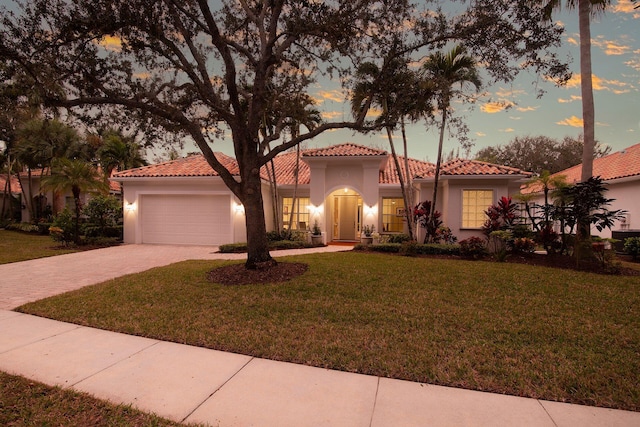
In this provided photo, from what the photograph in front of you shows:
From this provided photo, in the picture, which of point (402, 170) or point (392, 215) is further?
point (402, 170)

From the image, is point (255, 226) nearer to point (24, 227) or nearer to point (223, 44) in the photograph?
point (223, 44)

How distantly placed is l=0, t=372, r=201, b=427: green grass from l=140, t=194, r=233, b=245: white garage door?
41.6 feet

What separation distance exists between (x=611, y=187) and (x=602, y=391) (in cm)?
1681

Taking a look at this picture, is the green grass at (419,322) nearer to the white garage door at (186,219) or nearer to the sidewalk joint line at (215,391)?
the sidewalk joint line at (215,391)

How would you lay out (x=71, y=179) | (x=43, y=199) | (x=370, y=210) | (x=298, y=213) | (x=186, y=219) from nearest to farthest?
(x=71, y=179) < (x=370, y=210) < (x=186, y=219) < (x=298, y=213) < (x=43, y=199)

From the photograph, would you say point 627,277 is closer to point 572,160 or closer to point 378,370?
point 378,370

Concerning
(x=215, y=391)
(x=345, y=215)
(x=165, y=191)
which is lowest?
(x=215, y=391)

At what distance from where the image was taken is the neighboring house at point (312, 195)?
14.3 metres

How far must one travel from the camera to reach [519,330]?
468 cm

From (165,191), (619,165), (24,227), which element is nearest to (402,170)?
(619,165)

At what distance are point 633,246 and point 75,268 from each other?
65.2 feet

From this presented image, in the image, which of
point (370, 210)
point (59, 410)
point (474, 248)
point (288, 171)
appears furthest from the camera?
point (288, 171)

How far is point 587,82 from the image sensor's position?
10.2 m

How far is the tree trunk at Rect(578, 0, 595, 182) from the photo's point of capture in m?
10.2
